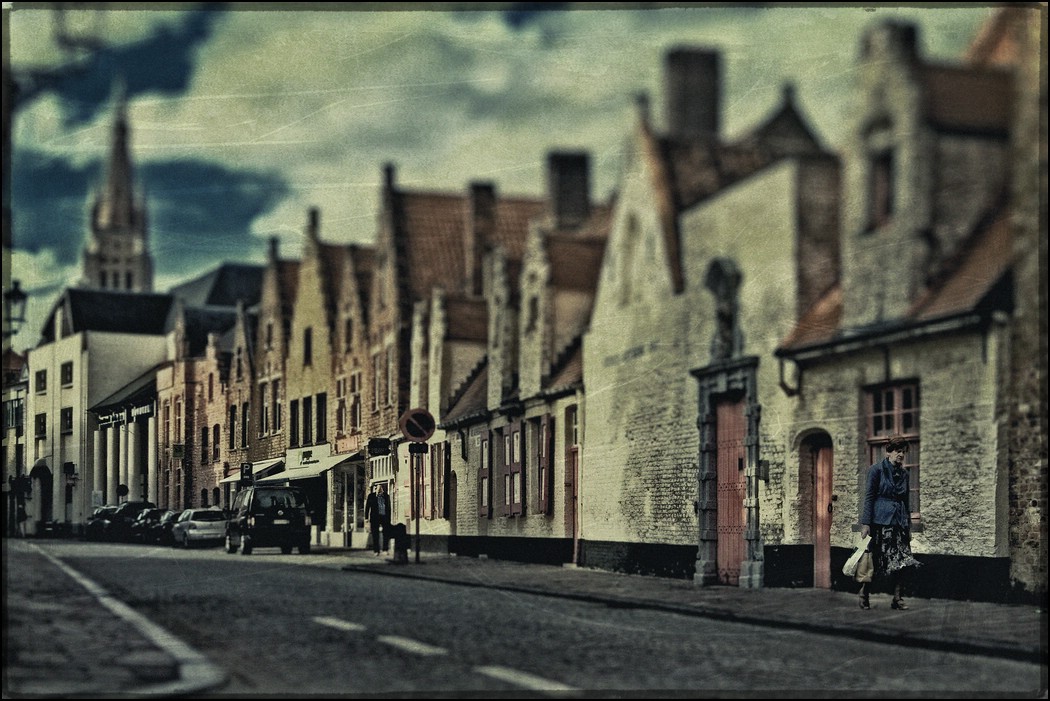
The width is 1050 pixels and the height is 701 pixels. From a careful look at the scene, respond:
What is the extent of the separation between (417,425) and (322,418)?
33.5 inches

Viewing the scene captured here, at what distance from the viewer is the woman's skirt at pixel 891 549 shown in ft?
57.1

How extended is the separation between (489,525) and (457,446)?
37.3 inches

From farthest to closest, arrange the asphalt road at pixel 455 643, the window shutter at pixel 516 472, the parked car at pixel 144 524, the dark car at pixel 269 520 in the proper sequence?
the window shutter at pixel 516 472, the dark car at pixel 269 520, the parked car at pixel 144 524, the asphalt road at pixel 455 643

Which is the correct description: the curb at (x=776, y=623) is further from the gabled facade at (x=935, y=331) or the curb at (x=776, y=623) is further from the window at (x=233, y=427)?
the gabled facade at (x=935, y=331)

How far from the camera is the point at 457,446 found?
17734 mm

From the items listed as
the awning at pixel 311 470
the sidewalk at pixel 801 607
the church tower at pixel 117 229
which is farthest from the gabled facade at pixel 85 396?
the sidewalk at pixel 801 607

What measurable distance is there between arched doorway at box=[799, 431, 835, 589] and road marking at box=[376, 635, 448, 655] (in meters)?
7.35

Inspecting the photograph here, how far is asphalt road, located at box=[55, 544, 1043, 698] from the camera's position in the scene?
12250mm

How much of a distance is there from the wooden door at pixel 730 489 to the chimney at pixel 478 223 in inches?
207

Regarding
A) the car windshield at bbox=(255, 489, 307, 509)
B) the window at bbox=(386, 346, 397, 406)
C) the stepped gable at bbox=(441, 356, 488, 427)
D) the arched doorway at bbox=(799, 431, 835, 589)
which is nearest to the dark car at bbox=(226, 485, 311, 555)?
the car windshield at bbox=(255, 489, 307, 509)

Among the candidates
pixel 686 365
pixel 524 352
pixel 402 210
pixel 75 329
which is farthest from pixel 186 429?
pixel 686 365

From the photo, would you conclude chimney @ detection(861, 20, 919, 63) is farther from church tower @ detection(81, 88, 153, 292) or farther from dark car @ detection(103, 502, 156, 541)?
dark car @ detection(103, 502, 156, 541)

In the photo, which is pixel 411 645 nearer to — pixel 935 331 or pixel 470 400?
pixel 470 400

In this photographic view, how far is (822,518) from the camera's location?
20.6m
